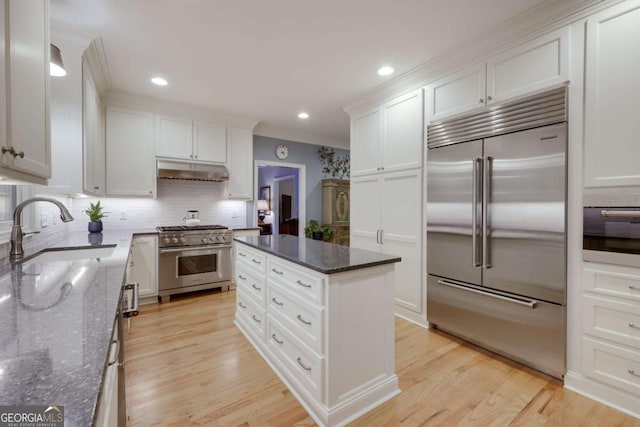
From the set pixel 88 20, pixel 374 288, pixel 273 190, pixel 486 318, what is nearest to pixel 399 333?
pixel 486 318

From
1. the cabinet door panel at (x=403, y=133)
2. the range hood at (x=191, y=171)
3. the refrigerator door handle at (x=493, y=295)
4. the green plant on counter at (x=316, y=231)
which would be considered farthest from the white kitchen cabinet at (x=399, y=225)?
the range hood at (x=191, y=171)

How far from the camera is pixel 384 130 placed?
3.34 m

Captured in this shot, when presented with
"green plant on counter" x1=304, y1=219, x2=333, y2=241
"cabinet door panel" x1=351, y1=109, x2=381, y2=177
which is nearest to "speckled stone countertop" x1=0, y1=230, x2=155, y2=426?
"cabinet door panel" x1=351, y1=109, x2=381, y2=177

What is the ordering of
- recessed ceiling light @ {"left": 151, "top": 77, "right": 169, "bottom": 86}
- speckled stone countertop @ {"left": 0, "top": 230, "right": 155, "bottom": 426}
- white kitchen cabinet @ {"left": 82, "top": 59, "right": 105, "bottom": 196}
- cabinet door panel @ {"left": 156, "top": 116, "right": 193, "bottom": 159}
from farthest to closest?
cabinet door panel @ {"left": 156, "top": 116, "right": 193, "bottom": 159}, recessed ceiling light @ {"left": 151, "top": 77, "right": 169, "bottom": 86}, white kitchen cabinet @ {"left": 82, "top": 59, "right": 105, "bottom": 196}, speckled stone countertop @ {"left": 0, "top": 230, "right": 155, "bottom": 426}

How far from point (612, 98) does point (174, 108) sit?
4.39 metres

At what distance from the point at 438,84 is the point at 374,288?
214cm

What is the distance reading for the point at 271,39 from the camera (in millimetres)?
2457

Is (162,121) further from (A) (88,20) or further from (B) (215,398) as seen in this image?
(B) (215,398)

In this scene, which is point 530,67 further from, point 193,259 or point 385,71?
point 193,259

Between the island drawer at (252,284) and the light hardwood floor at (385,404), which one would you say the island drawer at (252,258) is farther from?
the light hardwood floor at (385,404)

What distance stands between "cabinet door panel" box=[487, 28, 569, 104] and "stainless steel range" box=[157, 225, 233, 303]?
3497 mm

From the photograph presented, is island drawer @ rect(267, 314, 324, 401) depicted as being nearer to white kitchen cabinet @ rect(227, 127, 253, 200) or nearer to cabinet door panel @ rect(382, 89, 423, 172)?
cabinet door panel @ rect(382, 89, 423, 172)

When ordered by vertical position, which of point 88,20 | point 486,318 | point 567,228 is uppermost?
point 88,20

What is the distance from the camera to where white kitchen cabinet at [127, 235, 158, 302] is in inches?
137
